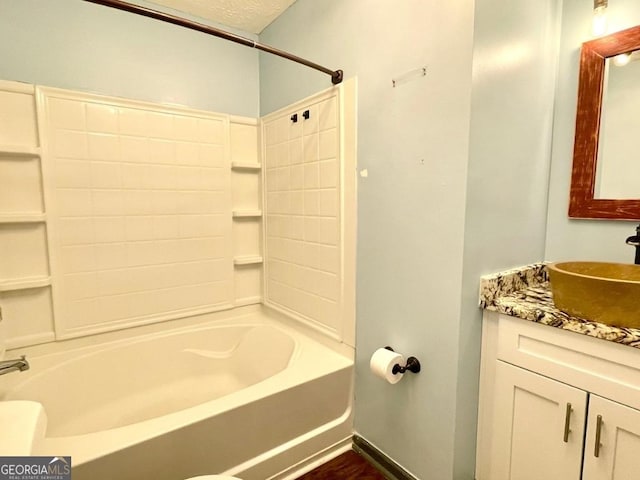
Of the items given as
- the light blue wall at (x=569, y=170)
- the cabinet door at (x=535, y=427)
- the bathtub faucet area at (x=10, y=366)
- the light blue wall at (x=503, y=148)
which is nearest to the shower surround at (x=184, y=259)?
the bathtub faucet area at (x=10, y=366)

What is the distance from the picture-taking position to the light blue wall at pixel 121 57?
1625 millimetres

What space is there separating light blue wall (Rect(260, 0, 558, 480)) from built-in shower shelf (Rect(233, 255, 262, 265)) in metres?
1.01

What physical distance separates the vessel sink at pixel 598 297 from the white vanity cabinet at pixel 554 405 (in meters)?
0.08

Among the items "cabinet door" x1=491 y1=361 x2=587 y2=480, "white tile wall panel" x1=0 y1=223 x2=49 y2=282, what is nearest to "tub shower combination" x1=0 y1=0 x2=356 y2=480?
"white tile wall panel" x1=0 y1=223 x2=49 y2=282

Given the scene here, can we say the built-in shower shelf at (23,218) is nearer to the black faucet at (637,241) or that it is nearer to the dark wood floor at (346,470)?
the dark wood floor at (346,470)

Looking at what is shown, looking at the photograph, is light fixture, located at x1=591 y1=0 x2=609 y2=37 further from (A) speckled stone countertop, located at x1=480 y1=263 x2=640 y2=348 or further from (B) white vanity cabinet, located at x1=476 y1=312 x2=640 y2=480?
(B) white vanity cabinet, located at x1=476 y1=312 x2=640 y2=480

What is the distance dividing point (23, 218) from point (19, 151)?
0.33 metres

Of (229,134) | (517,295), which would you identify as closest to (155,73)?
(229,134)

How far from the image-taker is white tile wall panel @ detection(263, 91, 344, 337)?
1.75m

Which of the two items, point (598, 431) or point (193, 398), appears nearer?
point (598, 431)

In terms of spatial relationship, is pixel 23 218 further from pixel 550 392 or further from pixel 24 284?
pixel 550 392

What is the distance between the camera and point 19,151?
158cm

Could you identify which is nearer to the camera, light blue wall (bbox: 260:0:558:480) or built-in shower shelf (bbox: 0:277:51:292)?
light blue wall (bbox: 260:0:558:480)

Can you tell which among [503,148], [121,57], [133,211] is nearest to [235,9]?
[121,57]
